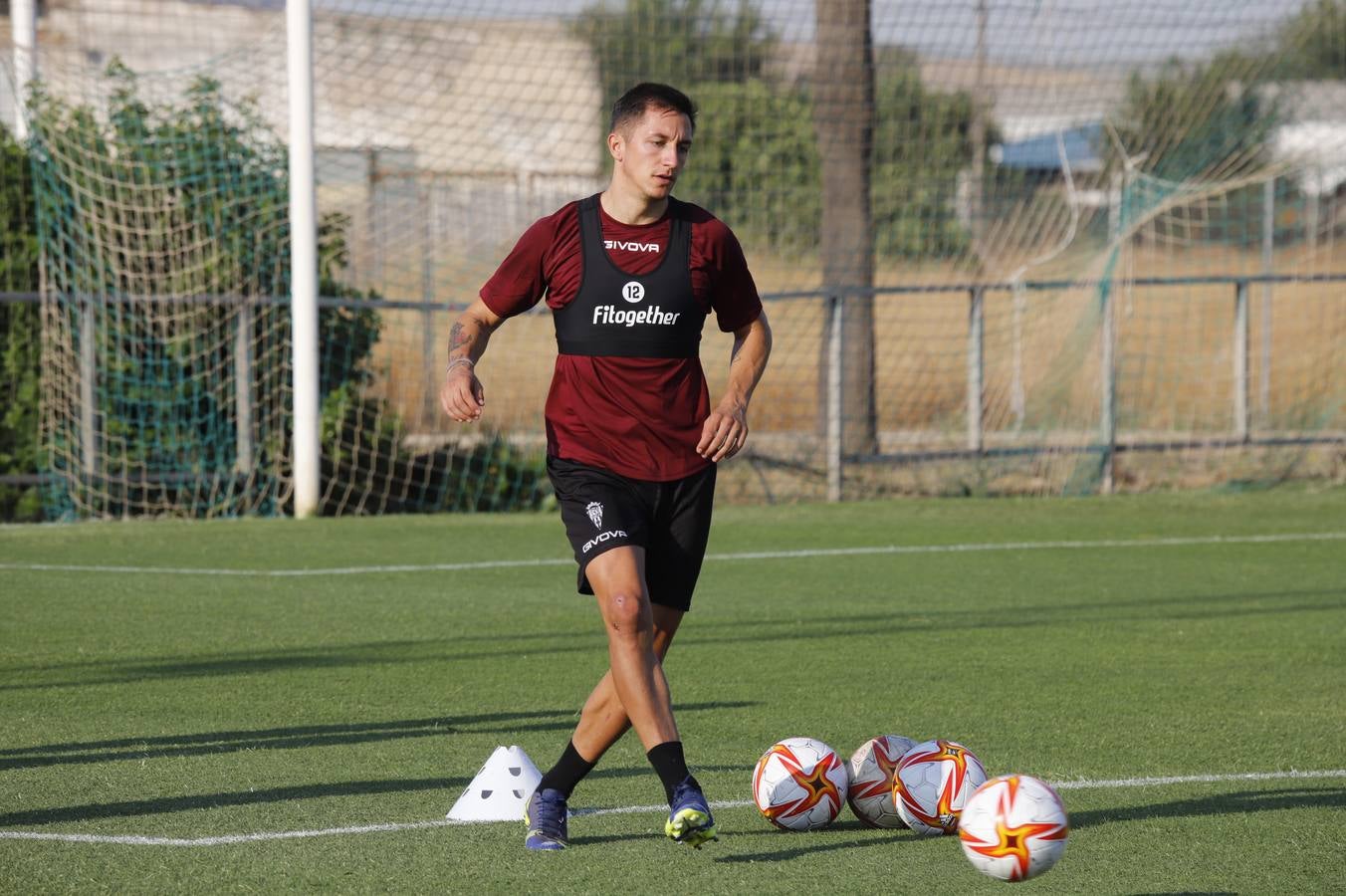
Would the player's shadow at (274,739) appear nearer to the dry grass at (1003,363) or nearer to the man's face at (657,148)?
the man's face at (657,148)

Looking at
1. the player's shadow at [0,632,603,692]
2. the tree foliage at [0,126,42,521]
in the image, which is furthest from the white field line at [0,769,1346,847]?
the tree foliage at [0,126,42,521]

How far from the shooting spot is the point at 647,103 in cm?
505

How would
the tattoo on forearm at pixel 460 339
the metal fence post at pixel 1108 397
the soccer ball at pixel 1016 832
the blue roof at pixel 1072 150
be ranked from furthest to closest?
the blue roof at pixel 1072 150
the metal fence post at pixel 1108 397
the tattoo on forearm at pixel 460 339
the soccer ball at pixel 1016 832

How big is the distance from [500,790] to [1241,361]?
12425mm

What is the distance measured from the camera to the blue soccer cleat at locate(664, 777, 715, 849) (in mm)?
4629

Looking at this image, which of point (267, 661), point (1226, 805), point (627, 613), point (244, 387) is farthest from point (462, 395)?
point (244, 387)

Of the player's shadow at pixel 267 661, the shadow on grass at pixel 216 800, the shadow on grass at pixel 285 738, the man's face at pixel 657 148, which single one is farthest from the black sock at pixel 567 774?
the player's shadow at pixel 267 661

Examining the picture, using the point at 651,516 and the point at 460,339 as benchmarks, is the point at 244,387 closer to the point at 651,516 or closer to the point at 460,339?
the point at 460,339

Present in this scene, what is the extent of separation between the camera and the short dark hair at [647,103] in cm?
505

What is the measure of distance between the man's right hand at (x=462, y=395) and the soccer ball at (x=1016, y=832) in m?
1.76

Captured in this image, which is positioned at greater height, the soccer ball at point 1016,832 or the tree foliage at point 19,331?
the tree foliage at point 19,331

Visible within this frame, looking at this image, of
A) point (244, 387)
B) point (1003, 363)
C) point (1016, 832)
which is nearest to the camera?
point (1016, 832)

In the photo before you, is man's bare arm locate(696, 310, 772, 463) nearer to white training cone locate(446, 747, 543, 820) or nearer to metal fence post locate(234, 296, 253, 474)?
white training cone locate(446, 747, 543, 820)

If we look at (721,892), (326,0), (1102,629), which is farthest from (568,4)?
(721,892)
